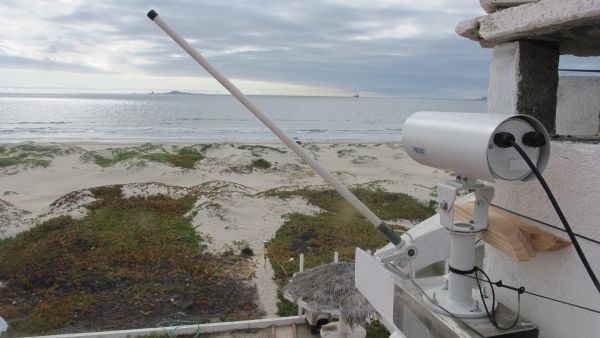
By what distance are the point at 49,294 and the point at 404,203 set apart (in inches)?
521

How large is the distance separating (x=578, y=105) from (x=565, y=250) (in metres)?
1.65

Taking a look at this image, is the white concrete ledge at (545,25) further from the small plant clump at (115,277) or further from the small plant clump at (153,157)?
the small plant clump at (153,157)

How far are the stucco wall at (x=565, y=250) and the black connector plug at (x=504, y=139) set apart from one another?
1.64 ft

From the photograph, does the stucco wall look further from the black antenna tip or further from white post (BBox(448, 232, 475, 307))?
the black antenna tip

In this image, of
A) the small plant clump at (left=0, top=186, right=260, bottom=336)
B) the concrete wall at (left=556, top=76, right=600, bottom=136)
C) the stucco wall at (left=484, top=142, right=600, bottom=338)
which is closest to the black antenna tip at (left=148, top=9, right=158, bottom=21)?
the stucco wall at (left=484, top=142, right=600, bottom=338)

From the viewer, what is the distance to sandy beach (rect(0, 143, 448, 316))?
16.3 metres

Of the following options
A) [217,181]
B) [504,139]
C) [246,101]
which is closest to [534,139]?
[504,139]

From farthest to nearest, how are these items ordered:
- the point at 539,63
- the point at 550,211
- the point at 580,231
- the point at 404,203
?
1. the point at 404,203
2. the point at 539,63
3. the point at 550,211
4. the point at 580,231

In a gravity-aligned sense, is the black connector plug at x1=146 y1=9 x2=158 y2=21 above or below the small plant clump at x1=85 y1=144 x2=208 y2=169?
above

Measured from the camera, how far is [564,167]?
7.72 feet

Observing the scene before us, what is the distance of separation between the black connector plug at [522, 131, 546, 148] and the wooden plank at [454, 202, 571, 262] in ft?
1.65

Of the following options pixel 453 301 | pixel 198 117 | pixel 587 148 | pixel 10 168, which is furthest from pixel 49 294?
pixel 198 117

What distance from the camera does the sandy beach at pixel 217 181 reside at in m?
16.3

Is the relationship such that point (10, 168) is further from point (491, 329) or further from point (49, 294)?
point (491, 329)
